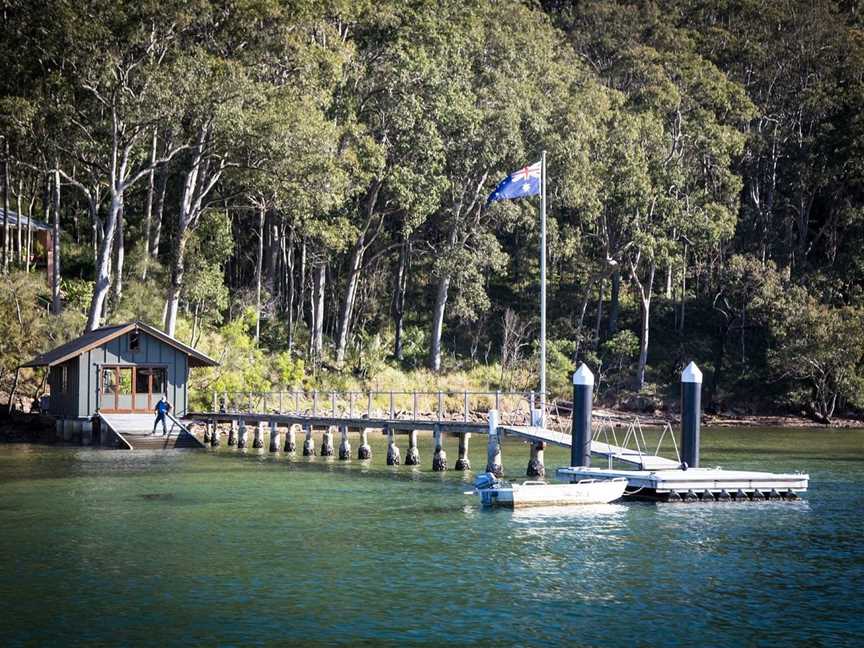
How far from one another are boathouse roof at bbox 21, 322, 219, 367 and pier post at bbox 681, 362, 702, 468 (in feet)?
75.6

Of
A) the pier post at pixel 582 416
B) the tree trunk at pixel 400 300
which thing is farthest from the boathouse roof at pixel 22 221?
the pier post at pixel 582 416

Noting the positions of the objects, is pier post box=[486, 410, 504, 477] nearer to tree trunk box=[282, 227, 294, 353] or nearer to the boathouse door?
the boathouse door

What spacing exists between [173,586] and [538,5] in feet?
228

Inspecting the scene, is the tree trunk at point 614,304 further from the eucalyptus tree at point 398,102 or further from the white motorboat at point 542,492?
the white motorboat at point 542,492

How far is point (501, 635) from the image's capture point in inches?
707

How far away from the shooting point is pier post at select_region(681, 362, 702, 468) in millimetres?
32094

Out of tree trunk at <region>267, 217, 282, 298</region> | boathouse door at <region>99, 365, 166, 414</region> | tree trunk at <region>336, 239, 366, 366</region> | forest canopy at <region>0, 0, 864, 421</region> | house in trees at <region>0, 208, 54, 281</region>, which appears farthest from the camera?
tree trunk at <region>267, 217, 282, 298</region>

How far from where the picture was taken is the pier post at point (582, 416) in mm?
31656

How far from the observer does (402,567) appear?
891 inches

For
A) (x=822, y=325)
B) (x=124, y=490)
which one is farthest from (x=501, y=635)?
(x=822, y=325)

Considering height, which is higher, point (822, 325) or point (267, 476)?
point (822, 325)

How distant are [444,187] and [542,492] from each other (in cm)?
3308


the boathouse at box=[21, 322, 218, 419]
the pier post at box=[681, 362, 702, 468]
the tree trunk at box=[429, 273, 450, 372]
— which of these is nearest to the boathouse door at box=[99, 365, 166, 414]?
the boathouse at box=[21, 322, 218, 419]

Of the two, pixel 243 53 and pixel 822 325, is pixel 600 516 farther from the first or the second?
pixel 822 325
